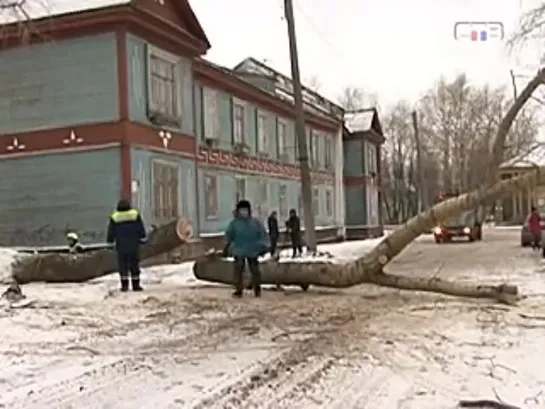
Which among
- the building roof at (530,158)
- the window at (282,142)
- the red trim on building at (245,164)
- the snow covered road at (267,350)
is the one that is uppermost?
the window at (282,142)

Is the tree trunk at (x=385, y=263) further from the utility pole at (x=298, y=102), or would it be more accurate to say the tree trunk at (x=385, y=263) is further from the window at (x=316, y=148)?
the window at (x=316, y=148)

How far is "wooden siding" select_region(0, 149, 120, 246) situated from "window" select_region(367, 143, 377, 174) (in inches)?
1279

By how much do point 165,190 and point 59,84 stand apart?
4.29 metres

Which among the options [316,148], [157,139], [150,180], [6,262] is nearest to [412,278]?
[6,262]

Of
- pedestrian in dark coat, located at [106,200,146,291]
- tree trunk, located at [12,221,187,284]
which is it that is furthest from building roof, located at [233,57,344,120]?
pedestrian in dark coat, located at [106,200,146,291]

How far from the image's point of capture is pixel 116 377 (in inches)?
315

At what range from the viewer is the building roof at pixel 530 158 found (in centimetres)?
1275

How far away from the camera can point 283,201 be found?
131 ft

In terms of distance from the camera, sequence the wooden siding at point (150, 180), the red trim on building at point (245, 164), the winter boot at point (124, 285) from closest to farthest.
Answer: the winter boot at point (124, 285) < the wooden siding at point (150, 180) < the red trim on building at point (245, 164)

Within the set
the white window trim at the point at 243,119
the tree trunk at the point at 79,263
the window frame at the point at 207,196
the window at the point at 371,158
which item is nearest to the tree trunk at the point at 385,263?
the tree trunk at the point at 79,263

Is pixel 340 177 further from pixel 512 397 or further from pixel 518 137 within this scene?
pixel 512 397

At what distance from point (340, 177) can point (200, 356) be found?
41.3 m

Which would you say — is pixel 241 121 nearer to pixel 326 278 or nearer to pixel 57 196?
pixel 57 196

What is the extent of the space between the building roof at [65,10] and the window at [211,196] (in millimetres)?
5157
